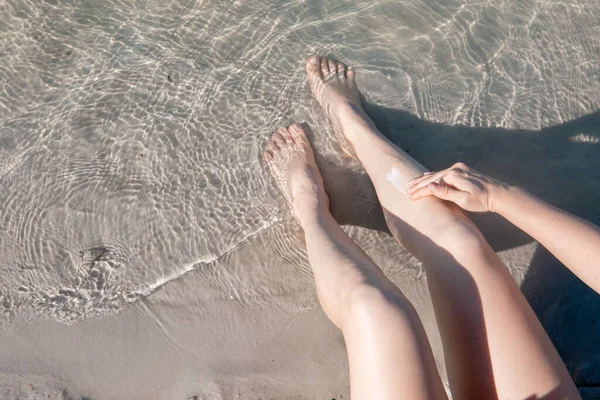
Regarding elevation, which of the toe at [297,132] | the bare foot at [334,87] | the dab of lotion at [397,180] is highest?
the bare foot at [334,87]

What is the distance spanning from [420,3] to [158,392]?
3102 mm

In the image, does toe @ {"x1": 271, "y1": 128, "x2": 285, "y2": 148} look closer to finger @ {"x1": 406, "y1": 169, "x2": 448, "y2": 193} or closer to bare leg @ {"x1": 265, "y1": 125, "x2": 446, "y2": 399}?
bare leg @ {"x1": 265, "y1": 125, "x2": 446, "y2": 399}

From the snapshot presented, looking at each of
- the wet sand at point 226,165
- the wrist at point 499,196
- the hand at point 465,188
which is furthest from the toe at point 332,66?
the wrist at point 499,196

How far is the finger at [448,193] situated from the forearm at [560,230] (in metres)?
0.13

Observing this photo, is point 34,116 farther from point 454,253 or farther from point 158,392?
point 454,253

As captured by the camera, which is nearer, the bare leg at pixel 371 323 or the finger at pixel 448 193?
the bare leg at pixel 371 323

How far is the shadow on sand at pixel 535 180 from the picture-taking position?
105 inches

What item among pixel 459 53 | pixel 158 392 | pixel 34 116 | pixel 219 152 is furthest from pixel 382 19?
pixel 158 392

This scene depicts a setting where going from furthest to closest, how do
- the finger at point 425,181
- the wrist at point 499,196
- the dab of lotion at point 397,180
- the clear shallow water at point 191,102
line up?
1. the clear shallow water at point 191,102
2. the dab of lotion at point 397,180
3. the finger at point 425,181
4. the wrist at point 499,196

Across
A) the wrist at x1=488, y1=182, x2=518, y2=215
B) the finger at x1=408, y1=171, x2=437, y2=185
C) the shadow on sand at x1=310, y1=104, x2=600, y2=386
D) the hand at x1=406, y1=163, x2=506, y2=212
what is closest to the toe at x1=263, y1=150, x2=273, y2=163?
the shadow on sand at x1=310, y1=104, x2=600, y2=386

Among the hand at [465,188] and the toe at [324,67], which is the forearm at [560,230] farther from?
the toe at [324,67]

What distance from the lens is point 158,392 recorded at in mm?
2646

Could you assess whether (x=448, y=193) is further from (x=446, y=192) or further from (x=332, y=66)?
(x=332, y=66)

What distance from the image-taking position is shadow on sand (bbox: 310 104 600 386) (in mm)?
2658
